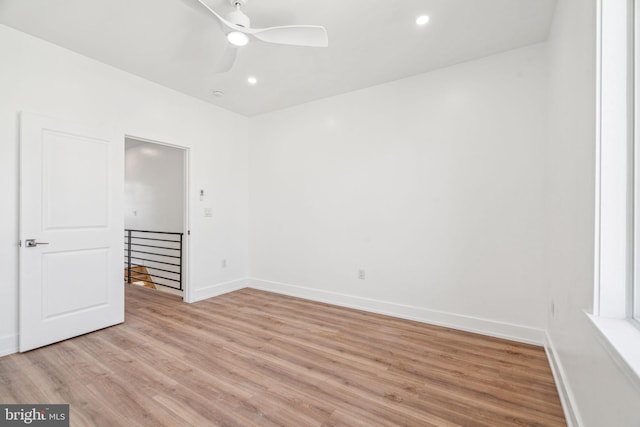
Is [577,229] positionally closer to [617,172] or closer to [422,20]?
[617,172]

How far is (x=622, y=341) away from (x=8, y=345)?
13.0 ft

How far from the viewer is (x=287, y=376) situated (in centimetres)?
210

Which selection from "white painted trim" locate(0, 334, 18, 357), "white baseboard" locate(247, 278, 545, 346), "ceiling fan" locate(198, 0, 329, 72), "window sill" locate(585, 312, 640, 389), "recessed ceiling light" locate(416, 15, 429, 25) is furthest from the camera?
"white baseboard" locate(247, 278, 545, 346)

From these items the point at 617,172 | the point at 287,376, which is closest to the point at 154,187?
the point at 287,376

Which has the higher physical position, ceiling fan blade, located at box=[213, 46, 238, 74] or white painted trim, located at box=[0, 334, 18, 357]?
ceiling fan blade, located at box=[213, 46, 238, 74]

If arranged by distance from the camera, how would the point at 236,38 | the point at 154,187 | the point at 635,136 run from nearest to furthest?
the point at 635,136 < the point at 236,38 < the point at 154,187

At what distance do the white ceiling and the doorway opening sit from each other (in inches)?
93.1

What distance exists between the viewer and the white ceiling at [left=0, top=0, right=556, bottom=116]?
2.16 metres

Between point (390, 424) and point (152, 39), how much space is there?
3.48 metres

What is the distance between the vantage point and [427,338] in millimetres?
2729

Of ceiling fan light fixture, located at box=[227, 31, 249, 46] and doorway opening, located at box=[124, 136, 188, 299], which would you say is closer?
ceiling fan light fixture, located at box=[227, 31, 249, 46]

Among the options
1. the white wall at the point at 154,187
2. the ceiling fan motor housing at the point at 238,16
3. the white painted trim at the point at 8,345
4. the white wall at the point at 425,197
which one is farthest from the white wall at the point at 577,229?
the white wall at the point at 154,187

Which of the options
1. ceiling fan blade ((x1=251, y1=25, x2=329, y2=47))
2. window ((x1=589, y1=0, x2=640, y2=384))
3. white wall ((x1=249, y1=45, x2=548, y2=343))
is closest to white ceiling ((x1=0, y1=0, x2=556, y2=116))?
ceiling fan blade ((x1=251, y1=25, x2=329, y2=47))

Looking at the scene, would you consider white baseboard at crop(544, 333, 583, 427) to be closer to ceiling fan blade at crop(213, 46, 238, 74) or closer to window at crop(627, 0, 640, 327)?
window at crop(627, 0, 640, 327)
